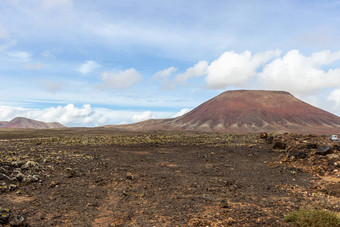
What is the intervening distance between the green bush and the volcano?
12825 centimetres

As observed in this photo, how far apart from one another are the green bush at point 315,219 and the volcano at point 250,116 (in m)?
128

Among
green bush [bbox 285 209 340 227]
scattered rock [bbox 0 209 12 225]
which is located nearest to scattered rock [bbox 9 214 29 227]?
scattered rock [bbox 0 209 12 225]

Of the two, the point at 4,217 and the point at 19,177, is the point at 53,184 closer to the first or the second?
the point at 19,177

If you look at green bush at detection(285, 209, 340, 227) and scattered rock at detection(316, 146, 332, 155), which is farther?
scattered rock at detection(316, 146, 332, 155)

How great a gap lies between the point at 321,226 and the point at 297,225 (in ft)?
2.10

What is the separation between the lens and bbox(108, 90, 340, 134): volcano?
141625 millimetres

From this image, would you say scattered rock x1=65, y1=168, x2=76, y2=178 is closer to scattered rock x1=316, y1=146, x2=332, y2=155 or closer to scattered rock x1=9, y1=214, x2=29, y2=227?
scattered rock x1=9, y1=214, x2=29, y2=227

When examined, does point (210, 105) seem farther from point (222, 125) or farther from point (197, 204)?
point (197, 204)

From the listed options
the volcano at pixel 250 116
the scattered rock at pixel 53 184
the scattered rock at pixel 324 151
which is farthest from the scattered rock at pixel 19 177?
the volcano at pixel 250 116

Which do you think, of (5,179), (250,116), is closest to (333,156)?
(5,179)

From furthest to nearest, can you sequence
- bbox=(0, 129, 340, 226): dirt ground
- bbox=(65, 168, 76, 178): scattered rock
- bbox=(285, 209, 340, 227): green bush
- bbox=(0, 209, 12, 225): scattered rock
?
bbox=(65, 168, 76, 178): scattered rock, bbox=(0, 129, 340, 226): dirt ground, bbox=(0, 209, 12, 225): scattered rock, bbox=(285, 209, 340, 227): green bush

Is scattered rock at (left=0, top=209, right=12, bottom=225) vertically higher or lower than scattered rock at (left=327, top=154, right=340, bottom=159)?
lower

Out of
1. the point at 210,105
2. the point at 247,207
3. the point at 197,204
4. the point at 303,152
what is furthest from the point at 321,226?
the point at 210,105

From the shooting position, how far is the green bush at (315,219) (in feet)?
22.4
